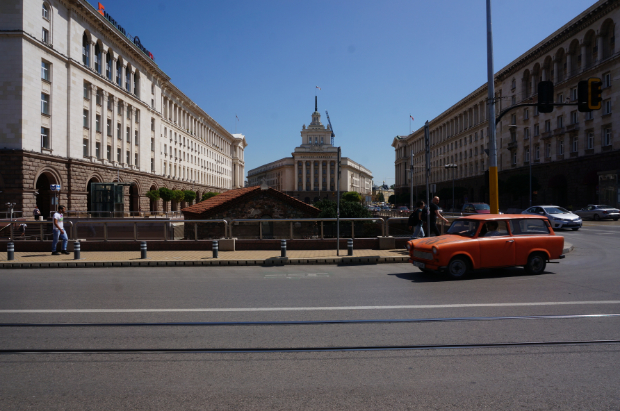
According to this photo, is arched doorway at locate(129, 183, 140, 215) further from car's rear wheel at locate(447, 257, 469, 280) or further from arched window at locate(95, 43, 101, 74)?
car's rear wheel at locate(447, 257, 469, 280)

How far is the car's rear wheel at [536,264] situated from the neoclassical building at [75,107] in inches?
1394

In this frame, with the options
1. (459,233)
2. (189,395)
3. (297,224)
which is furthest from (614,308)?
(297,224)

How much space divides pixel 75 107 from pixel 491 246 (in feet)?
136

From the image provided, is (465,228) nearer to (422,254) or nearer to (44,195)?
(422,254)

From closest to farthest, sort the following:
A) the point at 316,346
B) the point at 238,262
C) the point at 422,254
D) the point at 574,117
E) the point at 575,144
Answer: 1. the point at 316,346
2. the point at 422,254
3. the point at 238,262
4. the point at 574,117
5. the point at 575,144

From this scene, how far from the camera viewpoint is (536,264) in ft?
38.5

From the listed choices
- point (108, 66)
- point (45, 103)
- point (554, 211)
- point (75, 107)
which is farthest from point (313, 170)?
point (554, 211)

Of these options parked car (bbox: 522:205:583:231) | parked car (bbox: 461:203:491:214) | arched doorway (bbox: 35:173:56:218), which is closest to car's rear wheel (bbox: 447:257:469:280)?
parked car (bbox: 522:205:583:231)

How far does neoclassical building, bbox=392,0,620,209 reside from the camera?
4350 cm

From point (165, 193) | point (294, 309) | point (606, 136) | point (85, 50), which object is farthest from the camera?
point (165, 193)

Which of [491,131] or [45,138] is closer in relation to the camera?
[491,131]

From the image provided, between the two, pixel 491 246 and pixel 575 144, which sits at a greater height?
pixel 575 144

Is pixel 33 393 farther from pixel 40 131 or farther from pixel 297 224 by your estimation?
pixel 40 131

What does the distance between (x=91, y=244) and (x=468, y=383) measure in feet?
56.5
